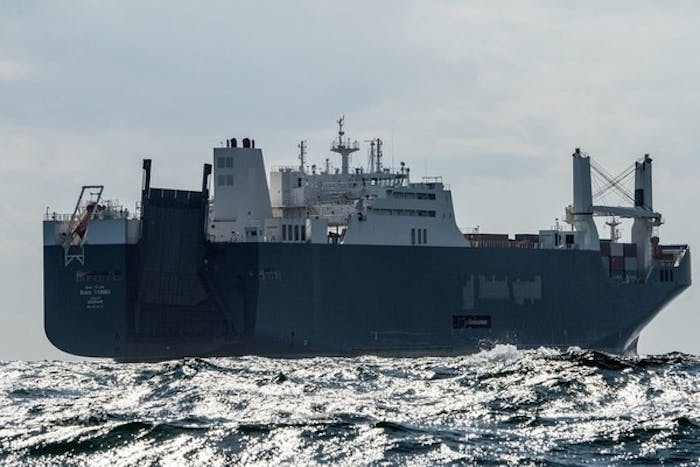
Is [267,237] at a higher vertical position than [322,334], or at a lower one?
higher

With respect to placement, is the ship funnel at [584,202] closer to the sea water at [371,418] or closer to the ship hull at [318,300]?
the ship hull at [318,300]

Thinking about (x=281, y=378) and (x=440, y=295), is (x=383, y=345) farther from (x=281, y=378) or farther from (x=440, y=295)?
(x=281, y=378)

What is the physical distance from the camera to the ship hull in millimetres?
71812

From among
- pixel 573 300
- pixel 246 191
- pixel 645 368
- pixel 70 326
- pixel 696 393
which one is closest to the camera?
pixel 696 393

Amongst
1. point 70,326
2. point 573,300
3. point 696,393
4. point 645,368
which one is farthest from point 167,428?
point 573,300

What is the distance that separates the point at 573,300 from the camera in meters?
88.2

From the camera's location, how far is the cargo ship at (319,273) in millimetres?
71562

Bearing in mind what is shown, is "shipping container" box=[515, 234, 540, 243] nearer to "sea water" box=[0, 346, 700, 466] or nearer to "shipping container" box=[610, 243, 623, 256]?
"shipping container" box=[610, 243, 623, 256]

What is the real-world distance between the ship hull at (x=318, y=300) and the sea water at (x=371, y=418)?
2337 cm

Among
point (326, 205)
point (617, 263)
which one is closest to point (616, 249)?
point (617, 263)

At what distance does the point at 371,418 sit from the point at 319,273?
1737 inches

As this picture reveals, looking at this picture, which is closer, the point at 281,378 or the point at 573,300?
the point at 281,378

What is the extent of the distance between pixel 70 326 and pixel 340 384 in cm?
3004

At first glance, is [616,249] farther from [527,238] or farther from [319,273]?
[319,273]
